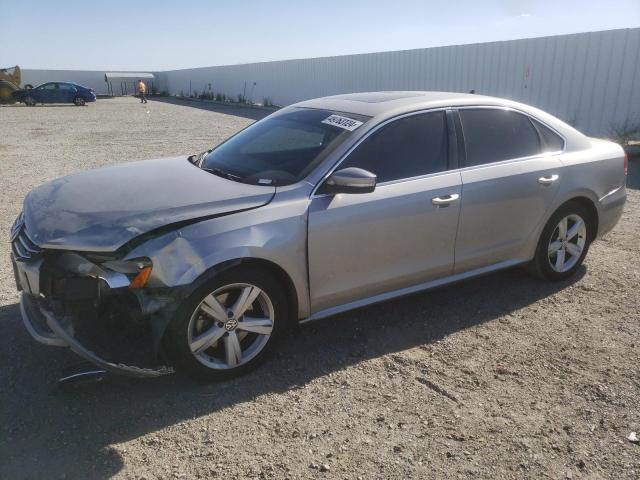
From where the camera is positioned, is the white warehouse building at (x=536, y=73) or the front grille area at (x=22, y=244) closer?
the front grille area at (x=22, y=244)

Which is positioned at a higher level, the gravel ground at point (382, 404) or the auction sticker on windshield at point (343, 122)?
the auction sticker on windshield at point (343, 122)

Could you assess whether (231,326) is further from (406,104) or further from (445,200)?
(406,104)

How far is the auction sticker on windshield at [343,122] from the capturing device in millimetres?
3700

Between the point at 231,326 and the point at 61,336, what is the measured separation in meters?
0.91

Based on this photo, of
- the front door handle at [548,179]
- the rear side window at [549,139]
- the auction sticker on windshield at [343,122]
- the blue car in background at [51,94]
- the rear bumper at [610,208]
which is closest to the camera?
the auction sticker on windshield at [343,122]

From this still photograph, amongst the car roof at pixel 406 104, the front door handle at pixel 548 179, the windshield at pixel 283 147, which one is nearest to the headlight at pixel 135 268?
the windshield at pixel 283 147

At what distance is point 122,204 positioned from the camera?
3.17 m

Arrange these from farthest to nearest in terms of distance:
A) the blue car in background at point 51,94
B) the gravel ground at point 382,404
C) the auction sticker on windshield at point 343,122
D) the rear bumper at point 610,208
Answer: the blue car in background at point 51,94, the rear bumper at point 610,208, the auction sticker on windshield at point 343,122, the gravel ground at point 382,404

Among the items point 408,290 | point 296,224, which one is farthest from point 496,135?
point 296,224

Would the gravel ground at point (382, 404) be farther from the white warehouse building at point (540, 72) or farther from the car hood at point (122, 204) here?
the white warehouse building at point (540, 72)

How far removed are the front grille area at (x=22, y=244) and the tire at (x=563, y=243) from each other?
382cm

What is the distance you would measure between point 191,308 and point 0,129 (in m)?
19.0

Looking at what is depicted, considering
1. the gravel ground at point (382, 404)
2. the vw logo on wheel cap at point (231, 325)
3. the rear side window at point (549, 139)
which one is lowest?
the gravel ground at point (382, 404)

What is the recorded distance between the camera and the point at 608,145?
4969 millimetres
